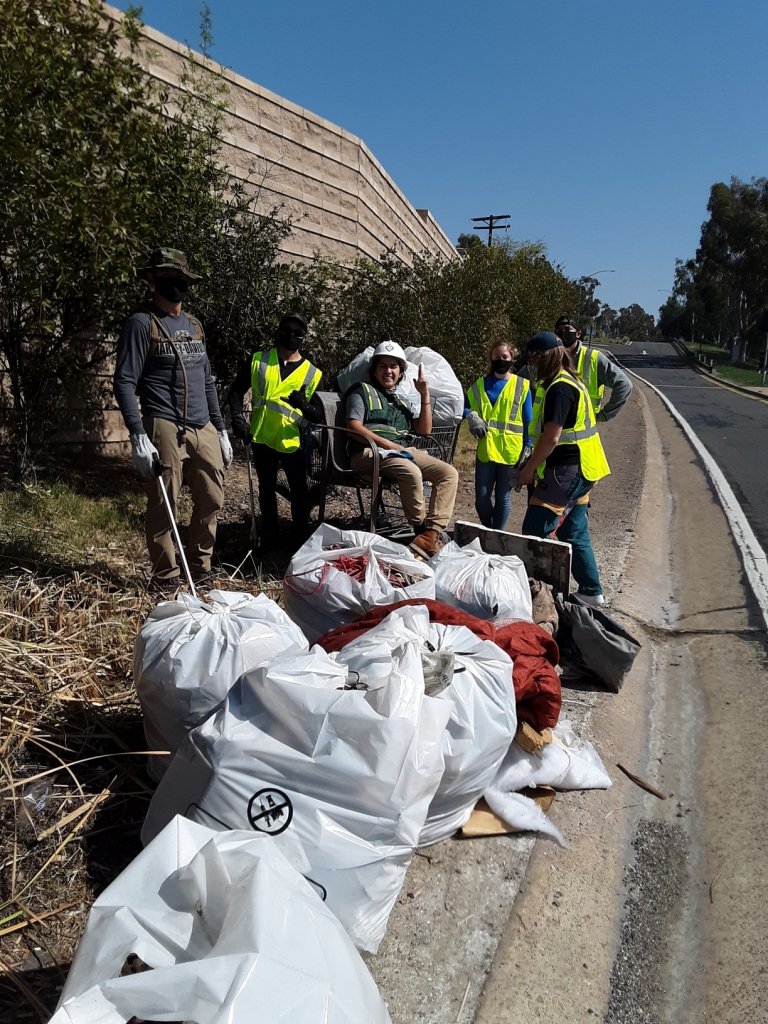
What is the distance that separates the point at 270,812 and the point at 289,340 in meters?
3.75

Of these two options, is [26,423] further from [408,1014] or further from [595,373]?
[408,1014]

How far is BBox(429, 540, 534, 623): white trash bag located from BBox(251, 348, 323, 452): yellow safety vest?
6.08 feet

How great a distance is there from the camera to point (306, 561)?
11.1 ft

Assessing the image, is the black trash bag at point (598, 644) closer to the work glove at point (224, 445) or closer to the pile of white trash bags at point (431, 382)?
the work glove at point (224, 445)

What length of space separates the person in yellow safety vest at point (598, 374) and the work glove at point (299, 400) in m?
1.79

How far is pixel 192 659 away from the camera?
2340mm

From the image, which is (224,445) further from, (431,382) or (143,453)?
(431,382)

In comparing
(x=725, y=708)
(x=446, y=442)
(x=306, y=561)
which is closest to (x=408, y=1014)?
(x=306, y=561)

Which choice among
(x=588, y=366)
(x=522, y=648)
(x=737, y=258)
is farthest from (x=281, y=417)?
(x=737, y=258)

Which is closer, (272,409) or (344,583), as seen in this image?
(344,583)

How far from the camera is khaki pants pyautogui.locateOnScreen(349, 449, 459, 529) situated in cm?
472

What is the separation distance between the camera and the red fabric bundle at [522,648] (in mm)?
2625

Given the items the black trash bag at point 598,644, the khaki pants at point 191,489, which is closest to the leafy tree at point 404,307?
the khaki pants at point 191,489

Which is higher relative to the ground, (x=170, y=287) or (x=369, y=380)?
(x=170, y=287)
